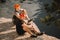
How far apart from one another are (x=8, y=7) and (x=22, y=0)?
233 cm

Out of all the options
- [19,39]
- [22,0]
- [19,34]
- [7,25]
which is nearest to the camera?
[19,39]

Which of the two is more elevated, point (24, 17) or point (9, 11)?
point (24, 17)

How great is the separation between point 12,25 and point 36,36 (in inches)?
111

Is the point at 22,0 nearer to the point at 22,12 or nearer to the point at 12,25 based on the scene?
the point at 12,25

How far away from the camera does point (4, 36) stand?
10.1 metres

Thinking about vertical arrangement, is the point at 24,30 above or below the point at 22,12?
below

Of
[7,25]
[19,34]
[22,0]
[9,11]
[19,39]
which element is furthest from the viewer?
[22,0]

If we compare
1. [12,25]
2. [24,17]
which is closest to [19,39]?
[24,17]

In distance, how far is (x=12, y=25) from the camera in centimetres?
1195

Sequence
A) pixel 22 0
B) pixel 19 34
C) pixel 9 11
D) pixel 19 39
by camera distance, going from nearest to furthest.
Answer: pixel 19 39 < pixel 19 34 < pixel 9 11 < pixel 22 0

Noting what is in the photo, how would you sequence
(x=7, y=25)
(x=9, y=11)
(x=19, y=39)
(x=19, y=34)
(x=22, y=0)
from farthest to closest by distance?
1. (x=22, y=0)
2. (x=9, y=11)
3. (x=7, y=25)
4. (x=19, y=34)
5. (x=19, y=39)

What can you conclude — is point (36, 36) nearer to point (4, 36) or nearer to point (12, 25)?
point (4, 36)

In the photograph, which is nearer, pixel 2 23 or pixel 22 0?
pixel 2 23

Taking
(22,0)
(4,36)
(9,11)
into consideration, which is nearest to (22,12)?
(4,36)
